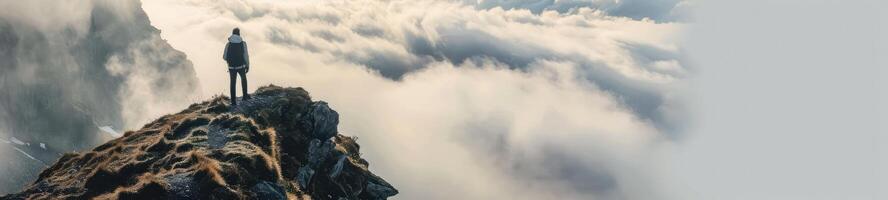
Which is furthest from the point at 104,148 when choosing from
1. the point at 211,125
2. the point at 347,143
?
the point at 347,143

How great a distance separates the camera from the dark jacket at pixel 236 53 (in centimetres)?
3036

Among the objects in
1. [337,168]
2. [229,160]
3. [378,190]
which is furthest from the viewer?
[378,190]

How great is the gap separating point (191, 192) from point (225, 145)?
23.5ft

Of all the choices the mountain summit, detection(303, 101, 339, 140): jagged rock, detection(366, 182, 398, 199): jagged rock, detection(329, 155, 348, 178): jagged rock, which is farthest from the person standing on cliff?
detection(366, 182, 398, 199): jagged rock

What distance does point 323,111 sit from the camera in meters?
33.7

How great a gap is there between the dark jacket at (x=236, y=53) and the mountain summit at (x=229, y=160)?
9.78 ft

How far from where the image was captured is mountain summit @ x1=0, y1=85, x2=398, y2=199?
19219 millimetres

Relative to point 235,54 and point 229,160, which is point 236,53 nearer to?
point 235,54

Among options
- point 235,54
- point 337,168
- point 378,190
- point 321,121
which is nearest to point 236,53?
point 235,54

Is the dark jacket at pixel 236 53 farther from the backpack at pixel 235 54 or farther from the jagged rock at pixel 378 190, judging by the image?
the jagged rock at pixel 378 190

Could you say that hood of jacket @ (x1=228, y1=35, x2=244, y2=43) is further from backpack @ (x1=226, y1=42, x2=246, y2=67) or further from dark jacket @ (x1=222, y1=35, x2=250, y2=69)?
backpack @ (x1=226, y1=42, x2=246, y2=67)

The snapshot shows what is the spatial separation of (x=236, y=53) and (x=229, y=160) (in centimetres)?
1085

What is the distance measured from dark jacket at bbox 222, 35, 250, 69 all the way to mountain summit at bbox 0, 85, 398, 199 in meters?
2.98

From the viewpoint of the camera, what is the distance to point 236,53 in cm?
3089
